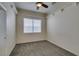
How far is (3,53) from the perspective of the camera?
9.03ft

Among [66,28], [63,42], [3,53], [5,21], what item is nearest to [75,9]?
[66,28]

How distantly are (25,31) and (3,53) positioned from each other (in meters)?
3.46

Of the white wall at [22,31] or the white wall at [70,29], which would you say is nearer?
the white wall at [70,29]

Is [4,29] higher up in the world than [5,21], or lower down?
lower down

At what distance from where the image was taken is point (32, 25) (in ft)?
21.7

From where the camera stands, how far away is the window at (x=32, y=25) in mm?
6241

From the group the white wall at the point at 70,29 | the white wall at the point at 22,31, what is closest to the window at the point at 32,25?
the white wall at the point at 22,31

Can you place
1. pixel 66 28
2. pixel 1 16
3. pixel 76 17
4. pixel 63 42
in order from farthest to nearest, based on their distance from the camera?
pixel 63 42 < pixel 66 28 < pixel 76 17 < pixel 1 16

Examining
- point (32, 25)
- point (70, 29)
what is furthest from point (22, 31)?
point (70, 29)

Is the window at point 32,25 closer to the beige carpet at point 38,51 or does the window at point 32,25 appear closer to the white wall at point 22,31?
the white wall at point 22,31

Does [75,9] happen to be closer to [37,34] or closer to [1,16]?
[1,16]

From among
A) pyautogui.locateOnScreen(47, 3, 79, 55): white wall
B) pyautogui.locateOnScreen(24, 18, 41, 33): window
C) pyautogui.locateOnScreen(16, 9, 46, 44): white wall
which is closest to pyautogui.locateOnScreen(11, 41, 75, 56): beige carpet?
pyautogui.locateOnScreen(47, 3, 79, 55): white wall

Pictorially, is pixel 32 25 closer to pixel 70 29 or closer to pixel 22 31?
pixel 22 31

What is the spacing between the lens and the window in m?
6.24
